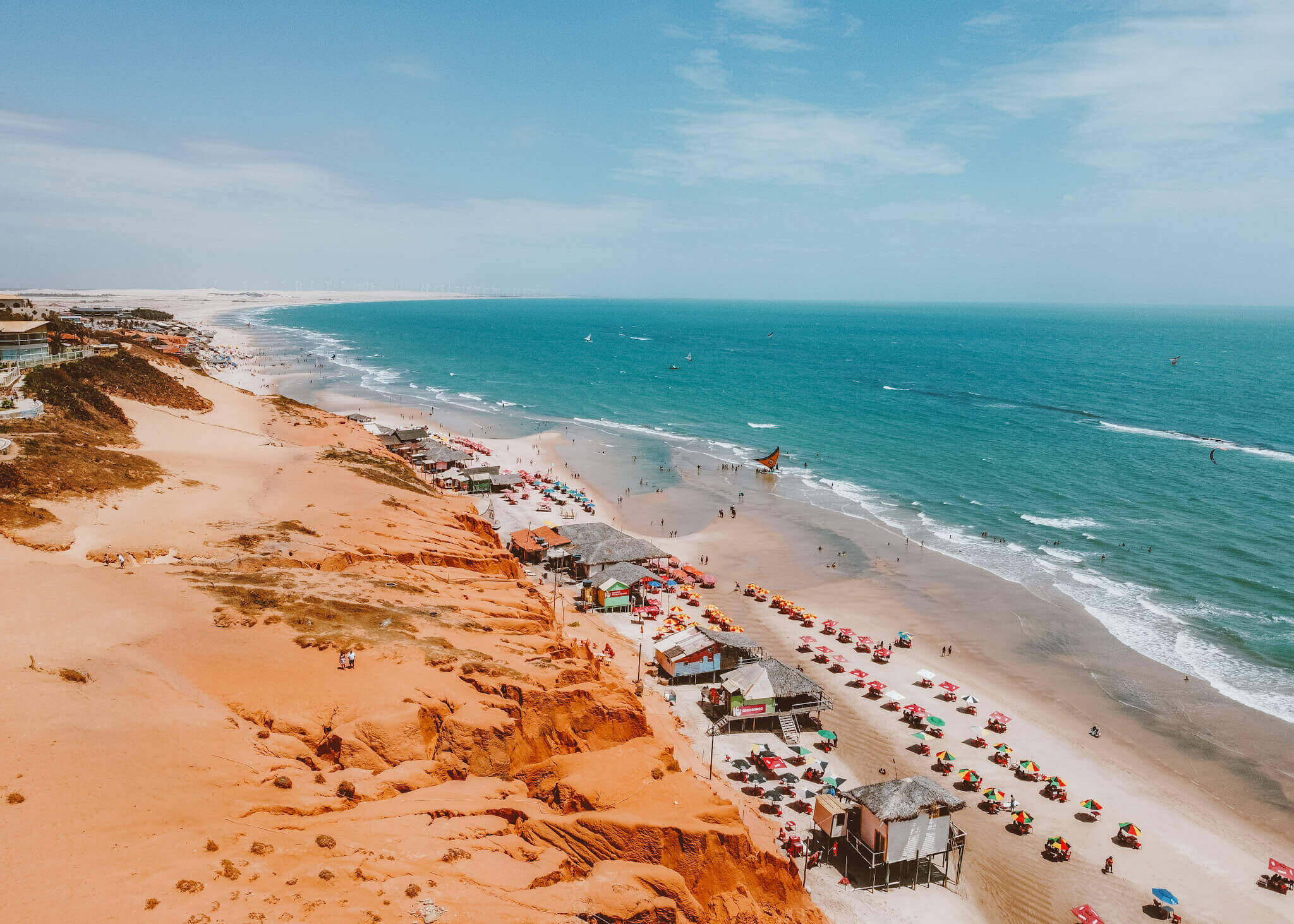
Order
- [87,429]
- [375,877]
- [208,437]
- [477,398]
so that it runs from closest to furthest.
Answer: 1. [375,877]
2. [87,429]
3. [208,437]
4. [477,398]

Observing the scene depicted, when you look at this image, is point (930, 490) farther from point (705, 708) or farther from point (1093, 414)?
point (1093, 414)

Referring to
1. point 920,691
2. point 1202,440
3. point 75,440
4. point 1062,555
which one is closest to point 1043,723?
point 920,691

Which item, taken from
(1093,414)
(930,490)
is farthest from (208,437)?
(1093,414)

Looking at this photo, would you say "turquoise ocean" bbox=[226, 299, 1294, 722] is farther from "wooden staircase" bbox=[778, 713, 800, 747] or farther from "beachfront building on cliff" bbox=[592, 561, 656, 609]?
"beachfront building on cliff" bbox=[592, 561, 656, 609]

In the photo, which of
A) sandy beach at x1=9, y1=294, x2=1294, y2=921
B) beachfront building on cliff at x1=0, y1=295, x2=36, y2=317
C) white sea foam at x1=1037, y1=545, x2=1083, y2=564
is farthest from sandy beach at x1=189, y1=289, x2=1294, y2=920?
beachfront building on cliff at x1=0, y1=295, x2=36, y2=317

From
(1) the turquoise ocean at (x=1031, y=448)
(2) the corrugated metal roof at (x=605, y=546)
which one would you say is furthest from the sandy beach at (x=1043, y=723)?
(2) the corrugated metal roof at (x=605, y=546)
